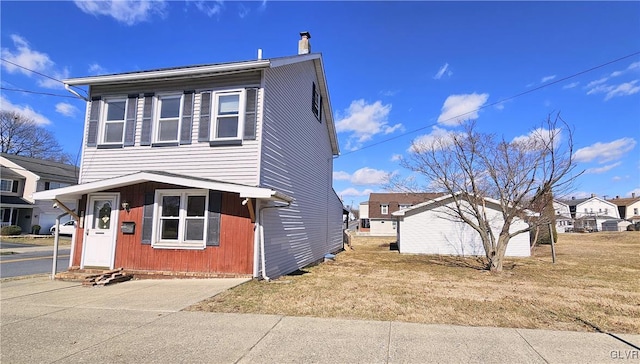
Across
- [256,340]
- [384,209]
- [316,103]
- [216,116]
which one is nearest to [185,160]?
[216,116]

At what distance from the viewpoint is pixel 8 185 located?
33.1 metres

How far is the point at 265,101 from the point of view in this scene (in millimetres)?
9680

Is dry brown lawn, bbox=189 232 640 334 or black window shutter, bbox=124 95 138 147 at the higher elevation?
black window shutter, bbox=124 95 138 147

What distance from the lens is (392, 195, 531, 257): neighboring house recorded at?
1952 cm

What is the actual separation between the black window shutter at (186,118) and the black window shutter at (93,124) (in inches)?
119

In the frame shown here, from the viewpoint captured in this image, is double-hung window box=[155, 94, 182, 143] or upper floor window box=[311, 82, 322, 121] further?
upper floor window box=[311, 82, 322, 121]

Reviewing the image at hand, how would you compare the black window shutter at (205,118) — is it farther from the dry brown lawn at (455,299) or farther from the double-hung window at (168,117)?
the dry brown lawn at (455,299)

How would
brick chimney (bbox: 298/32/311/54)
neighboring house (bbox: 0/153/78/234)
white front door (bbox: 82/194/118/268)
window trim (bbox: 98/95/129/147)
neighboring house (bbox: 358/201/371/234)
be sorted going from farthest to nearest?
neighboring house (bbox: 358/201/371/234), neighboring house (bbox: 0/153/78/234), brick chimney (bbox: 298/32/311/54), window trim (bbox: 98/95/129/147), white front door (bbox: 82/194/118/268)

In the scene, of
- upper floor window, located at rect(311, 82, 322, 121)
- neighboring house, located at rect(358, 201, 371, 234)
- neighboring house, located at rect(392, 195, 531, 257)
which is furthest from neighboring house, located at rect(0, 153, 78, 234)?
neighboring house, located at rect(358, 201, 371, 234)

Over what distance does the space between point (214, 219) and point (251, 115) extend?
2.99m

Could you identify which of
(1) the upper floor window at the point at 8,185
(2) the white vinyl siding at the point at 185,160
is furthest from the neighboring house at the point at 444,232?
(1) the upper floor window at the point at 8,185

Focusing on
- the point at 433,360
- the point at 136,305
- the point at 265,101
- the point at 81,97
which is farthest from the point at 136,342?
the point at 81,97

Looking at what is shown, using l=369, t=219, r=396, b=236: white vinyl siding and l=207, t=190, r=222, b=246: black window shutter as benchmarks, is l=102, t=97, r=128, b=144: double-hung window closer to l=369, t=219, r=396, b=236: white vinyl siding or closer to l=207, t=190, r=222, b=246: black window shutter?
l=207, t=190, r=222, b=246: black window shutter

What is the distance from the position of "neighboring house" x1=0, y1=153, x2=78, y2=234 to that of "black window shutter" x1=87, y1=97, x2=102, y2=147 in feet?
93.4
